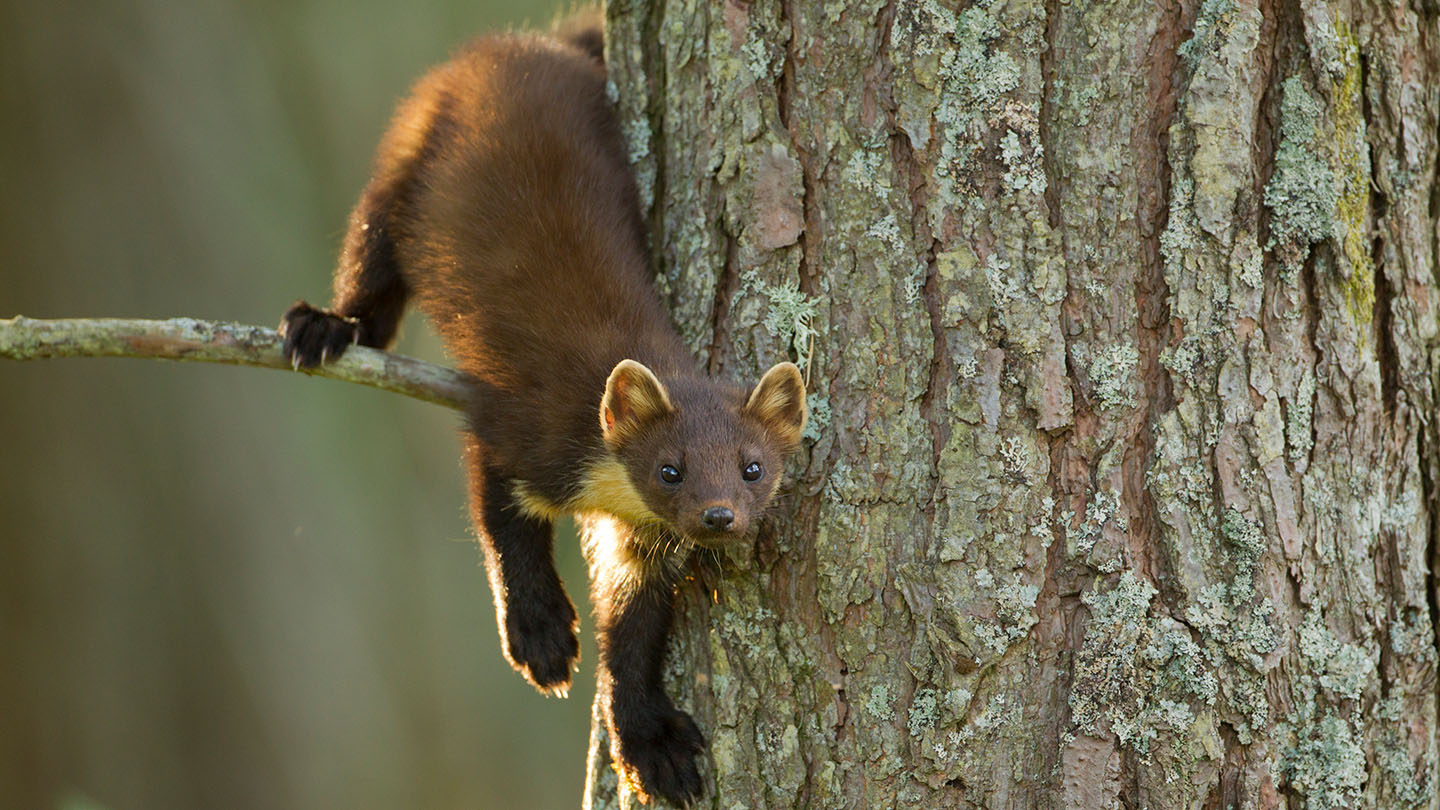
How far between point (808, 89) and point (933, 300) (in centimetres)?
79

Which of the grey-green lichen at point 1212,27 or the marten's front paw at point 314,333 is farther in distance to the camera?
the marten's front paw at point 314,333

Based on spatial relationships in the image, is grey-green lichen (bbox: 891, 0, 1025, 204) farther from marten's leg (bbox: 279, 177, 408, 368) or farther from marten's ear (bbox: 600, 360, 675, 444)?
marten's leg (bbox: 279, 177, 408, 368)

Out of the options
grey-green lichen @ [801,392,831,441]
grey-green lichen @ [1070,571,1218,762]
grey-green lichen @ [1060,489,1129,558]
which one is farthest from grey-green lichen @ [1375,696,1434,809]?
grey-green lichen @ [801,392,831,441]

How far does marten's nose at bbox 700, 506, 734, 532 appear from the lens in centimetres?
380

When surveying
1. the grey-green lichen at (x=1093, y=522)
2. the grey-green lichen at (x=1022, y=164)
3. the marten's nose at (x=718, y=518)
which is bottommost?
the marten's nose at (x=718, y=518)

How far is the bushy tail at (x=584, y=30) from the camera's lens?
241 inches

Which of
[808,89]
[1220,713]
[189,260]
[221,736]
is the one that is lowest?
[221,736]

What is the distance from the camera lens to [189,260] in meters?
9.51

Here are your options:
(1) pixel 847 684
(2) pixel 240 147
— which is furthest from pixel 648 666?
(2) pixel 240 147

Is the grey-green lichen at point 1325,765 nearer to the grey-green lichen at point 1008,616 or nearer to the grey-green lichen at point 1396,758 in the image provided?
the grey-green lichen at point 1396,758

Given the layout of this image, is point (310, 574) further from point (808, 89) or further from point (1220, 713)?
point (1220, 713)

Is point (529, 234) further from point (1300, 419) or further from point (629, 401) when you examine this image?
point (1300, 419)

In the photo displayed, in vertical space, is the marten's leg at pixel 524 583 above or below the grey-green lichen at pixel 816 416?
below

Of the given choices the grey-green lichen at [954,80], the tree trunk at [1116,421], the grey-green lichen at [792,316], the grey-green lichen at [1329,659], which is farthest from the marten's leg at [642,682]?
the grey-green lichen at [1329,659]
